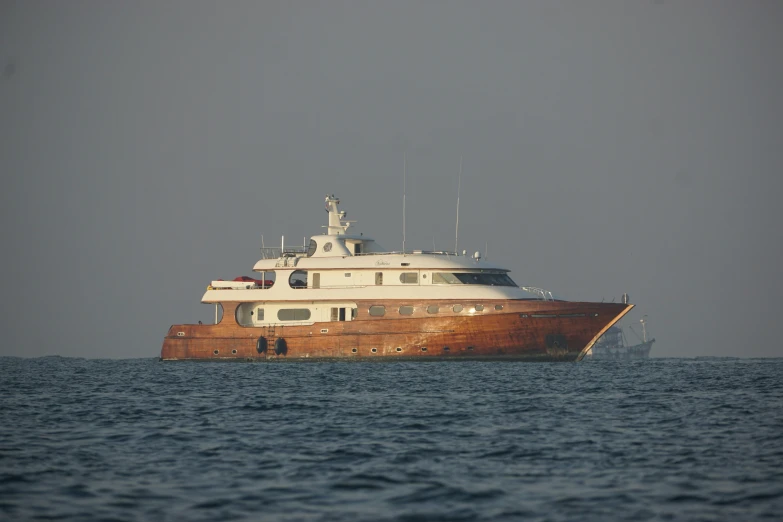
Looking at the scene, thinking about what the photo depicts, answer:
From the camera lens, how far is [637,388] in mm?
30750

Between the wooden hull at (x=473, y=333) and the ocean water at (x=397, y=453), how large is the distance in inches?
523

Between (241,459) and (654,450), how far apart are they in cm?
707

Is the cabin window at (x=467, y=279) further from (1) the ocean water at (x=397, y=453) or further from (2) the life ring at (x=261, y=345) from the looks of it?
(1) the ocean water at (x=397, y=453)

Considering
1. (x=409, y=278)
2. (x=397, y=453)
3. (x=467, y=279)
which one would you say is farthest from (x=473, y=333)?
(x=397, y=453)

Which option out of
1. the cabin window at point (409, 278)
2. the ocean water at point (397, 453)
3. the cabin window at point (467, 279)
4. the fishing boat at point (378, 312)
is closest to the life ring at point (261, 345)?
the fishing boat at point (378, 312)

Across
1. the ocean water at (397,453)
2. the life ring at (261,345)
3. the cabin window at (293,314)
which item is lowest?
the ocean water at (397,453)

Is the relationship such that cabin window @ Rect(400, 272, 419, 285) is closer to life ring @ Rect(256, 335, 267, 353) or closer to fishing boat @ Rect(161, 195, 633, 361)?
fishing boat @ Rect(161, 195, 633, 361)

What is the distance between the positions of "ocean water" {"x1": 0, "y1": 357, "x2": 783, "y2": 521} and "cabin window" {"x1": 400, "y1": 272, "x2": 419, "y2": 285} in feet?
52.0

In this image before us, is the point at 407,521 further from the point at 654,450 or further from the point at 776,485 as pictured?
the point at 654,450

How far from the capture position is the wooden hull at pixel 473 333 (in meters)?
44.4

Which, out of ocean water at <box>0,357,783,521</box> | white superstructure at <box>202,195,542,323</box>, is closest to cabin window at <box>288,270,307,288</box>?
white superstructure at <box>202,195,542,323</box>

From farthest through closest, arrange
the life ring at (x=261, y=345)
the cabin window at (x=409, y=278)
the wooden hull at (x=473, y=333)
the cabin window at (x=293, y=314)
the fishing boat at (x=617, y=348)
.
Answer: the fishing boat at (x=617, y=348) → the cabin window at (x=293, y=314) → the life ring at (x=261, y=345) → the cabin window at (x=409, y=278) → the wooden hull at (x=473, y=333)

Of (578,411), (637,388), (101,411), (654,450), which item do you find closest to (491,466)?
(654,450)

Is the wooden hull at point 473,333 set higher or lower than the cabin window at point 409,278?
lower
